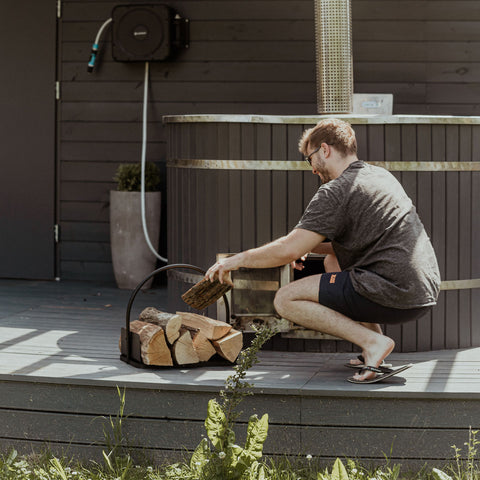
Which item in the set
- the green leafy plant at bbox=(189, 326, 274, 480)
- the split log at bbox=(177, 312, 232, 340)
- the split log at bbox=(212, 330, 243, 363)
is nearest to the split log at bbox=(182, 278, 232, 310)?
the split log at bbox=(177, 312, 232, 340)

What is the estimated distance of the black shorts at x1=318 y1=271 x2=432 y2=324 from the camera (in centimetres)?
368

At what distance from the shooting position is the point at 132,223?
6.31m

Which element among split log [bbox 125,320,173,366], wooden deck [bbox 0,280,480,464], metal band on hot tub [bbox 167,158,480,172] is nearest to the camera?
wooden deck [bbox 0,280,480,464]

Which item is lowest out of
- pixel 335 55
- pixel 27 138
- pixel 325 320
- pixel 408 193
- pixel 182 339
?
pixel 182 339

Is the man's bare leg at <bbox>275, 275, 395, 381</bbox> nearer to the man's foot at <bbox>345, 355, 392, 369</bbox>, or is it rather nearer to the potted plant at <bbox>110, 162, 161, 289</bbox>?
the man's foot at <bbox>345, 355, 392, 369</bbox>

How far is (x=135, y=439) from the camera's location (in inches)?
142

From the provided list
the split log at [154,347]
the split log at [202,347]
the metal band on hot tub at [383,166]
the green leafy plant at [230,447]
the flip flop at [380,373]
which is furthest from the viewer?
the metal band on hot tub at [383,166]

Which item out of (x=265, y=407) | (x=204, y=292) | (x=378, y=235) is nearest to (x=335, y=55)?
(x=378, y=235)

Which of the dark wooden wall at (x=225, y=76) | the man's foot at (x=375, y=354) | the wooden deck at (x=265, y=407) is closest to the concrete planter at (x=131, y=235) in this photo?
the dark wooden wall at (x=225, y=76)

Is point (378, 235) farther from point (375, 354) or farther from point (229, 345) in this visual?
point (229, 345)

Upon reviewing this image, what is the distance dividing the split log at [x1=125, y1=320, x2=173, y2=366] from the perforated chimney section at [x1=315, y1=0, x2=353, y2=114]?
63.7 inches

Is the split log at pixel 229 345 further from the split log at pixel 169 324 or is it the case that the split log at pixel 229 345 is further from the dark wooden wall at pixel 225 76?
the dark wooden wall at pixel 225 76

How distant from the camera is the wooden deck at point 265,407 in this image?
351 centimetres

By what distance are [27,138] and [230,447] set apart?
429cm
